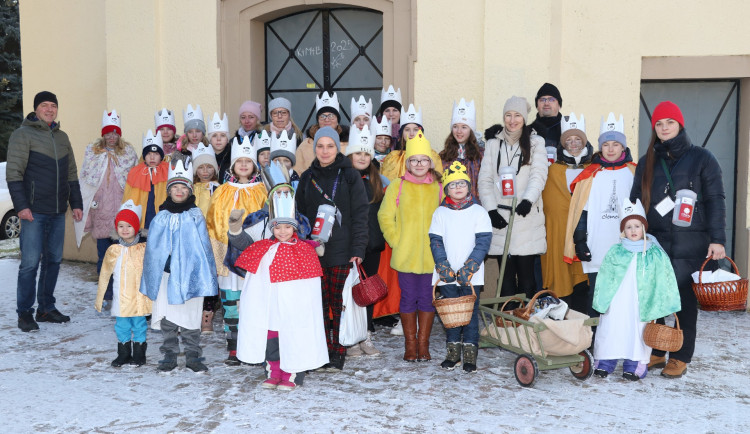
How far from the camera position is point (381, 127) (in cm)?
635

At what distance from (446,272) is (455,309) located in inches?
11.0

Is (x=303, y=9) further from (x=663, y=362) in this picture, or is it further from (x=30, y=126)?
(x=663, y=362)

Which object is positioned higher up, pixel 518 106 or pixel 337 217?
pixel 518 106

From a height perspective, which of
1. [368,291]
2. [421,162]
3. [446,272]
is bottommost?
[368,291]

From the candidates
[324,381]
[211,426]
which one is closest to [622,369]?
[324,381]

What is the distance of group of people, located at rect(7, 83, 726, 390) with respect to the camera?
Result: 4844mm

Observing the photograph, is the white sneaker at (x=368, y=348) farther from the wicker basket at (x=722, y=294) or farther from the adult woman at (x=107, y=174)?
the adult woman at (x=107, y=174)

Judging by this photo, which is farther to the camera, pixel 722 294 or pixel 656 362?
pixel 656 362

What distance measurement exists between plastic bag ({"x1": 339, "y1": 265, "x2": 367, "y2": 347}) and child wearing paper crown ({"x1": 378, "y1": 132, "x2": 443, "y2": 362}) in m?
0.33

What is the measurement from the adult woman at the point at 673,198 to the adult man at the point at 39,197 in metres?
4.90

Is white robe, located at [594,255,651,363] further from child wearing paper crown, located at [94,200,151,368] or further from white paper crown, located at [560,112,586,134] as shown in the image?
child wearing paper crown, located at [94,200,151,368]

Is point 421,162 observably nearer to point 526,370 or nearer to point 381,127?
point 381,127

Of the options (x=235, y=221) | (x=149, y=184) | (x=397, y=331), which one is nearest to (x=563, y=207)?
(x=397, y=331)

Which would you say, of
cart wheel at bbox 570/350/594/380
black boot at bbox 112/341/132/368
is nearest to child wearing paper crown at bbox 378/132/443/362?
cart wheel at bbox 570/350/594/380
